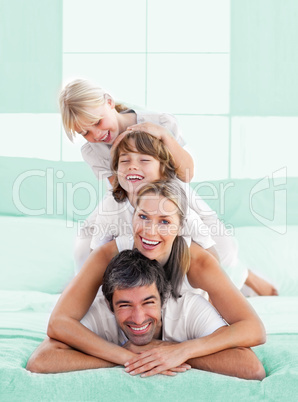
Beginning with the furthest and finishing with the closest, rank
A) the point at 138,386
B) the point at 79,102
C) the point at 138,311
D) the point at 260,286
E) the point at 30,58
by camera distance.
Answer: the point at 30,58, the point at 260,286, the point at 79,102, the point at 138,311, the point at 138,386

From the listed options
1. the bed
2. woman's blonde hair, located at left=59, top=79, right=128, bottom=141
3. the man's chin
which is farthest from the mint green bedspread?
woman's blonde hair, located at left=59, top=79, right=128, bottom=141

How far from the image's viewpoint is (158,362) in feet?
4.50

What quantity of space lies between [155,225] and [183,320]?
0.24 metres

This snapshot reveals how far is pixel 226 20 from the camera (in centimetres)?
259

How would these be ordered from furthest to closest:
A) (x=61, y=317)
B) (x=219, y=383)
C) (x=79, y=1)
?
1. (x=79, y=1)
2. (x=61, y=317)
3. (x=219, y=383)

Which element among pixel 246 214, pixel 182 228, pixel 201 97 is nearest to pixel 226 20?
pixel 201 97

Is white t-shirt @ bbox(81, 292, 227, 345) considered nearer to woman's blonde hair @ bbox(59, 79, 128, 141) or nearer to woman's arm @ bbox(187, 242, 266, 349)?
woman's arm @ bbox(187, 242, 266, 349)

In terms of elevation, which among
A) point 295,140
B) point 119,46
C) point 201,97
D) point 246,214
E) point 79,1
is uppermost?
point 79,1

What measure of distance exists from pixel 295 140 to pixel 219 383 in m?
1.60

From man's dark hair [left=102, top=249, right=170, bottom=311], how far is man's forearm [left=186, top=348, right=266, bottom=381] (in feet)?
0.56

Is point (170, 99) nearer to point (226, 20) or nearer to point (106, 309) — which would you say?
point (226, 20)

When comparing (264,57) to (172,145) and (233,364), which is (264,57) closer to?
(172,145)

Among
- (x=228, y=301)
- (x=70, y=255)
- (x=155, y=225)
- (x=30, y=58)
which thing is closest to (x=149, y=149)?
(x=155, y=225)

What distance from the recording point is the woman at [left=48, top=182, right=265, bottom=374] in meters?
1.43
